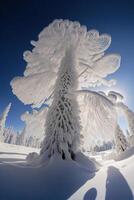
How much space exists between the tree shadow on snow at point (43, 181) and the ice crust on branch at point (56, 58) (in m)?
4.25

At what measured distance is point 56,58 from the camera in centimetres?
798

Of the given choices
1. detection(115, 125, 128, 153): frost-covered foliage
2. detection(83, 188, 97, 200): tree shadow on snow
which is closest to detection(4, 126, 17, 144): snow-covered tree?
detection(115, 125, 128, 153): frost-covered foliage

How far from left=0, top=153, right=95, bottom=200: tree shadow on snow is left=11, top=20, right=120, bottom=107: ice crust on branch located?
14.0 feet

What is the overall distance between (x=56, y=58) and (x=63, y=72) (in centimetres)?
127

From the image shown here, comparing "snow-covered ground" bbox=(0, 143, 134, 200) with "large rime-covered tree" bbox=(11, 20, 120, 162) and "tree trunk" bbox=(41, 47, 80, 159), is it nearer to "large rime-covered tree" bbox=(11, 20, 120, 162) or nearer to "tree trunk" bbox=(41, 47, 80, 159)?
"tree trunk" bbox=(41, 47, 80, 159)

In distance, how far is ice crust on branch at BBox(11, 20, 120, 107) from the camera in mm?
7676

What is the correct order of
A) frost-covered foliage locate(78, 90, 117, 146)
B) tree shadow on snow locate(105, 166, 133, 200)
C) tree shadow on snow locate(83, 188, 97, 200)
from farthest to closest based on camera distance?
1. frost-covered foliage locate(78, 90, 117, 146)
2. tree shadow on snow locate(83, 188, 97, 200)
3. tree shadow on snow locate(105, 166, 133, 200)

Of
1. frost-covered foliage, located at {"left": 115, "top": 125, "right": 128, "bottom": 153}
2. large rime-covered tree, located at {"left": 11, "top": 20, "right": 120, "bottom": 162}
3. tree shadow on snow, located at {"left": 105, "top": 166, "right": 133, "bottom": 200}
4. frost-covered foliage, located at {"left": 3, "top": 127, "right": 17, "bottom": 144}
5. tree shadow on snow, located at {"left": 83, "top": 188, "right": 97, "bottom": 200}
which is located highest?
frost-covered foliage, located at {"left": 3, "top": 127, "right": 17, "bottom": 144}

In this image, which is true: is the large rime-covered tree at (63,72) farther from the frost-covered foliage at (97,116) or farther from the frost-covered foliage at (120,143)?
the frost-covered foliage at (120,143)

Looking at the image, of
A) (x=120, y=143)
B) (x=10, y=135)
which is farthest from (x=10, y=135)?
(x=120, y=143)

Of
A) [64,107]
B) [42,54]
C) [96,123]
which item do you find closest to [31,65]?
[42,54]

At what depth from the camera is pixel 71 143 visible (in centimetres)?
601

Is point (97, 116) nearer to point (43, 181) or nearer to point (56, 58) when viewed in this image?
point (56, 58)

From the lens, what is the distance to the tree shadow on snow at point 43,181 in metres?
3.34
